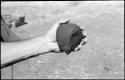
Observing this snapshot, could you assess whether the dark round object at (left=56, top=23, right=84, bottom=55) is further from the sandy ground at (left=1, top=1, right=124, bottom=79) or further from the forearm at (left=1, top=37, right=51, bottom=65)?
the sandy ground at (left=1, top=1, right=124, bottom=79)

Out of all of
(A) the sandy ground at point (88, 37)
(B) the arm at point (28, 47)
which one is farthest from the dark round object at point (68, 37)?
(A) the sandy ground at point (88, 37)

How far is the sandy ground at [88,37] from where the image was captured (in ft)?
12.3

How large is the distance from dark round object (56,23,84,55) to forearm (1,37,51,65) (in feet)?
0.27

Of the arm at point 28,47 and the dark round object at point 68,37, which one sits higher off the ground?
the dark round object at point 68,37

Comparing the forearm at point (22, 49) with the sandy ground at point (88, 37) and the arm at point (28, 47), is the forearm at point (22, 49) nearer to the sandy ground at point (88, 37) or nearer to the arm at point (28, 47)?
the arm at point (28, 47)

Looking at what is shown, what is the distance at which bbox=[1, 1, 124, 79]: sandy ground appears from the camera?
375cm

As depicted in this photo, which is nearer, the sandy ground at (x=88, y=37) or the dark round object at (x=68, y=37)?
the dark round object at (x=68, y=37)

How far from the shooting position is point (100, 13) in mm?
5738

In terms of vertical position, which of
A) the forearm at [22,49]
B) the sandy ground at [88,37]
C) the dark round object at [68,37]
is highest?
the dark round object at [68,37]

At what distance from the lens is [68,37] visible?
1327mm

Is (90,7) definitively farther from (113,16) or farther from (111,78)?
(111,78)

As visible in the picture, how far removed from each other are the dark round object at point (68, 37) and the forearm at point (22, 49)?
0.08 metres

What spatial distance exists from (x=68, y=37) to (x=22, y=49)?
26cm

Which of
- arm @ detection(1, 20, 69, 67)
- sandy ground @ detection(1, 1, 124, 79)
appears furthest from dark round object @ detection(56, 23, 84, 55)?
sandy ground @ detection(1, 1, 124, 79)
